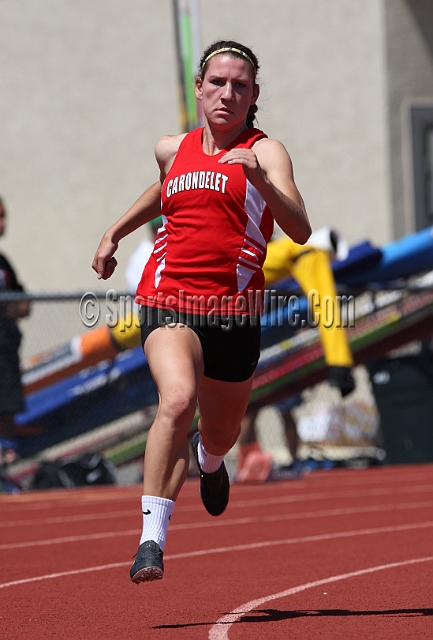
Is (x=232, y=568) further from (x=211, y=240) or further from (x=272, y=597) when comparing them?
(x=211, y=240)

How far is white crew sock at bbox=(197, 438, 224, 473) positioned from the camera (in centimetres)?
501

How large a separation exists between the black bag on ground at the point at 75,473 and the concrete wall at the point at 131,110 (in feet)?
21.0

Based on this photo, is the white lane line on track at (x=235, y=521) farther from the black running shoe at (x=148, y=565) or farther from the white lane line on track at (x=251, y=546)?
the black running shoe at (x=148, y=565)

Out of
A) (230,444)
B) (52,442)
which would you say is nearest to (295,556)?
(230,444)

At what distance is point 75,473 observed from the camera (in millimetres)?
10984

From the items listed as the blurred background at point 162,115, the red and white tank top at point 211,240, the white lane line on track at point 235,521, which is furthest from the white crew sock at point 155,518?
the blurred background at point 162,115

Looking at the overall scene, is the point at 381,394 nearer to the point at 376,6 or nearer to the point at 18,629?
the point at 376,6

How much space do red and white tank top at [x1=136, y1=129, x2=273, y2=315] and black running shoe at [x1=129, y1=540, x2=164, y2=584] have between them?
3.04 ft

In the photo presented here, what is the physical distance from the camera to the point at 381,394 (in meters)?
12.3

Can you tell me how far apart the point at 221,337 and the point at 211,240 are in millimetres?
381

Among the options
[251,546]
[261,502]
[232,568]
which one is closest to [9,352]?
[261,502]

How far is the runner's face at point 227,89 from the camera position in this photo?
4.40m

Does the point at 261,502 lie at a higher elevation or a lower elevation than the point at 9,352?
lower

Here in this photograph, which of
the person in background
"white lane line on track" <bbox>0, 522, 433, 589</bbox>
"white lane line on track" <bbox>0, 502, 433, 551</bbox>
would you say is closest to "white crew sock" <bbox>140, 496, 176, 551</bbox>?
the person in background
